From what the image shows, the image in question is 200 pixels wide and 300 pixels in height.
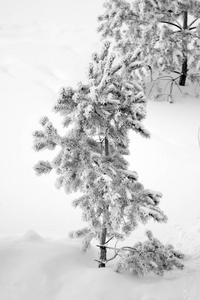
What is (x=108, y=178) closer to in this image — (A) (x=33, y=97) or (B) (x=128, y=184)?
(B) (x=128, y=184)

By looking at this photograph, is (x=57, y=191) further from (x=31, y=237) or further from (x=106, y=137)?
(x=106, y=137)

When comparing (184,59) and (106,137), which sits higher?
(184,59)

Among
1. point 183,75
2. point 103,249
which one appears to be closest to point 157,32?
point 183,75

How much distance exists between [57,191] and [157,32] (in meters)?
8.39

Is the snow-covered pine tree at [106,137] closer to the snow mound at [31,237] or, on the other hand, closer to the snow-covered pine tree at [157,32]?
the snow mound at [31,237]

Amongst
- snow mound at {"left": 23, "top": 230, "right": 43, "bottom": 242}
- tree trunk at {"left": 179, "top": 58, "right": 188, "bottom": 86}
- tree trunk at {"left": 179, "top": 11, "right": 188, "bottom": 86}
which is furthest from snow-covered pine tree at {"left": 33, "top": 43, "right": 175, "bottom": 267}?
tree trunk at {"left": 179, "top": 58, "right": 188, "bottom": 86}

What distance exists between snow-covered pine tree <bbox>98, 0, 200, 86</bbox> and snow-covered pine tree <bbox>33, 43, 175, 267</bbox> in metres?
8.95

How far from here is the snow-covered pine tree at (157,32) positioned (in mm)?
12734

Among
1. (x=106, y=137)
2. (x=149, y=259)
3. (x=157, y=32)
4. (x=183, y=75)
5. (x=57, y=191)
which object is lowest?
(x=149, y=259)

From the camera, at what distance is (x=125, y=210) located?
4.32 metres

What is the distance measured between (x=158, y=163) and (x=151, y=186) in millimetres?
1557

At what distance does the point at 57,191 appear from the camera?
10492 millimetres

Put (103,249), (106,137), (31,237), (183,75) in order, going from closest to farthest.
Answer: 1. (106,137)
2. (103,249)
3. (31,237)
4. (183,75)

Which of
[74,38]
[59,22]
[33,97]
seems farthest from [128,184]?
[59,22]
